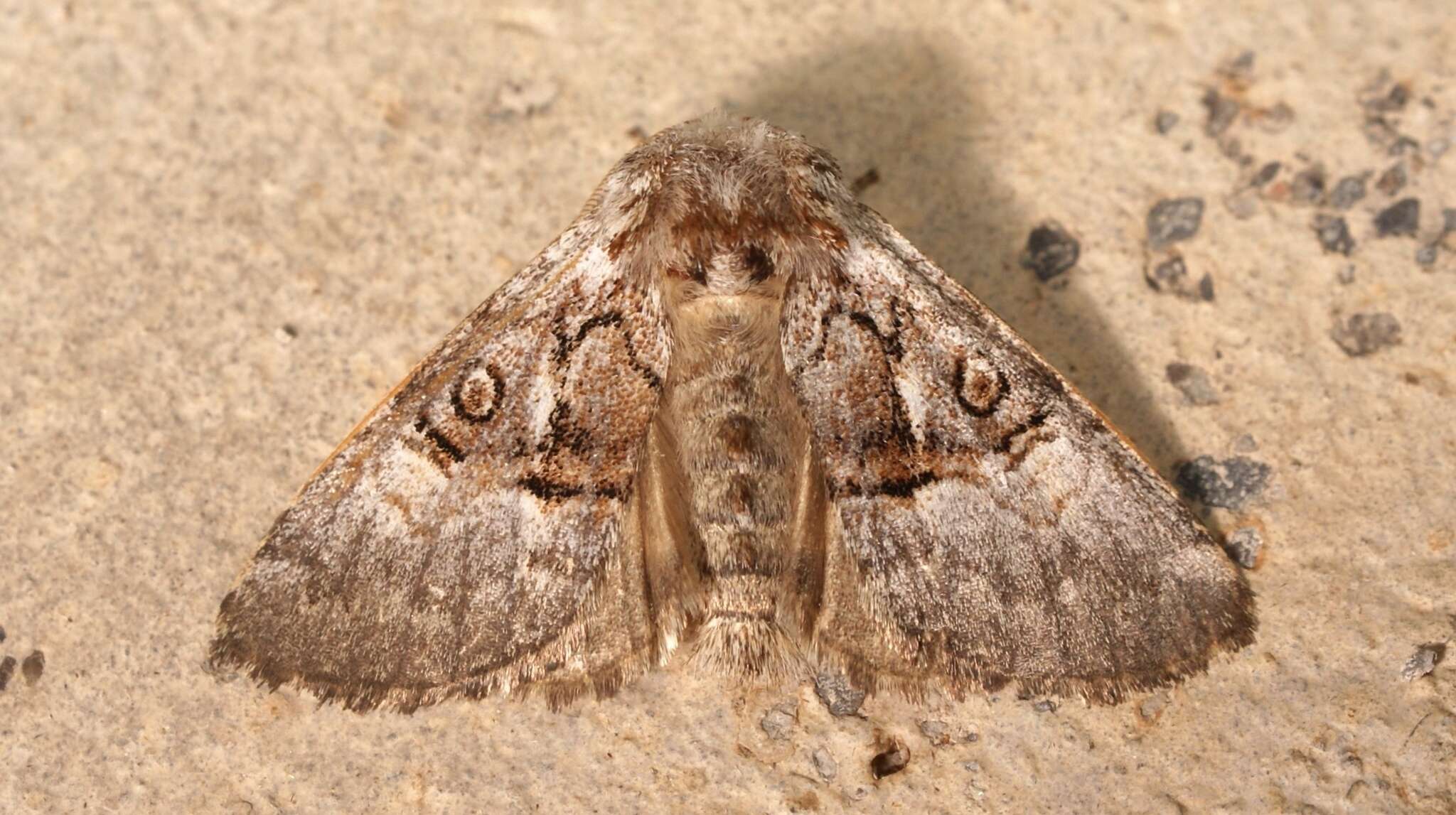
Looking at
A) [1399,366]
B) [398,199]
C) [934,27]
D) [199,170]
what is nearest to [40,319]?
[199,170]

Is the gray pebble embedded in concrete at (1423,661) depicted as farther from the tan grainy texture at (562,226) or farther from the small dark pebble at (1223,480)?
the small dark pebble at (1223,480)

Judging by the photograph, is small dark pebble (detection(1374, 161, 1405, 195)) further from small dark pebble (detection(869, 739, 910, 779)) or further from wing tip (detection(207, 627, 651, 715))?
wing tip (detection(207, 627, 651, 715))

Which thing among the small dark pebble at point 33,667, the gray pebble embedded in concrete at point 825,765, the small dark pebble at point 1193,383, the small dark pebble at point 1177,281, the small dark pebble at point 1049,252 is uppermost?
the small dark pebble at point 1177,281

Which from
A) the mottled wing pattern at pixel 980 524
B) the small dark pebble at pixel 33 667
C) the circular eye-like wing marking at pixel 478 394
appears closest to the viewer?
→ the mottled wing pattern at pixel 980 524

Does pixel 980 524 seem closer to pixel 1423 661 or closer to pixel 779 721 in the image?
pixel 779 721

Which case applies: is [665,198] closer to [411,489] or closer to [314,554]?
[411,489]

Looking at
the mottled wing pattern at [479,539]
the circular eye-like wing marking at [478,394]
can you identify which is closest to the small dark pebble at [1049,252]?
the mottled wing pattern at [479,539]

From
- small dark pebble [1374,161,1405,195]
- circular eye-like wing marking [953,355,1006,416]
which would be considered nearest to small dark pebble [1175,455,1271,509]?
circular eye-like wing marking [953,355,1006,416]
